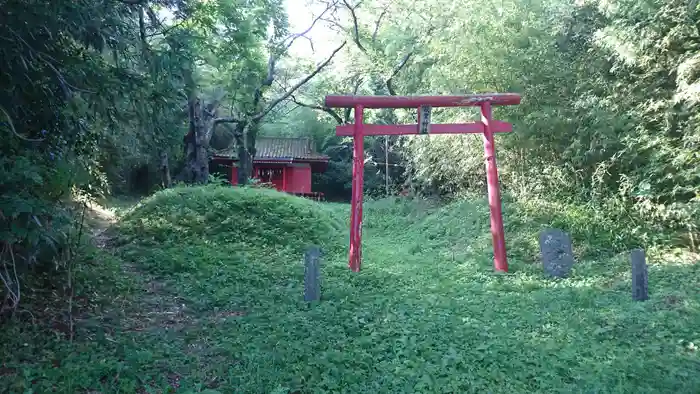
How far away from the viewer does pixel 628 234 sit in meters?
8.41

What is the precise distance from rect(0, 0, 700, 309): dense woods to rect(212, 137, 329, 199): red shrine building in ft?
12.1

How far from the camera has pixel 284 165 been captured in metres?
25.6

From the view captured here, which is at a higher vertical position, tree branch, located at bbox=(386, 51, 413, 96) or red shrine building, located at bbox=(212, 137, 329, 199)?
tree branch, located at bbox=(386, 51, 413, 96)

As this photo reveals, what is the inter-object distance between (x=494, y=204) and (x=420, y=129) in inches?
68.6

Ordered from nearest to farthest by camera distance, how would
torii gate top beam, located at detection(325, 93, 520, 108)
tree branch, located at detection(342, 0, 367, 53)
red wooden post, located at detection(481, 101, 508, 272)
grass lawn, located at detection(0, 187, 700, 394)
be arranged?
grass lawn, located at detection(0, 187, 700, 394), red wooden post, located at detection(481, 101, 508, 272), torii gate top beam, located at detection(325, 93, 520, 108), tree branch, located at detection(342, 0, 367, 53)

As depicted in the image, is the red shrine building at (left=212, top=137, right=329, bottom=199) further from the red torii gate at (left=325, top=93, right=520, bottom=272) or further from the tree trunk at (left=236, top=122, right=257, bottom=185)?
the red torii gate at (left=325, top=93, right=520, bottom=272)

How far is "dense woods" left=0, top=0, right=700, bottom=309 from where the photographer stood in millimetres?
4496

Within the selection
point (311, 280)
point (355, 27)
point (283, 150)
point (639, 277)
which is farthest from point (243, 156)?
point (639, 277)

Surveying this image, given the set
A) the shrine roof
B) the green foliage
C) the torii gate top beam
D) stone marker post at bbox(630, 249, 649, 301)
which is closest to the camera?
stone marker post at bbox(630, 249, 649, 301)

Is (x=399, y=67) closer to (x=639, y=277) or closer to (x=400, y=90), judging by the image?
(x=400, y=90)

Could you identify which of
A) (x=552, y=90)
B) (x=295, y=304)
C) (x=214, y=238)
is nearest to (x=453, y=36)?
(x=552, y=90)

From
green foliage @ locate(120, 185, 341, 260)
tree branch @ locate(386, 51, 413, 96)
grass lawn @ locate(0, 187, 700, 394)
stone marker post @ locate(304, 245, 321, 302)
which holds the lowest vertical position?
grass lawn @ locate(0, 187, 700, 394)

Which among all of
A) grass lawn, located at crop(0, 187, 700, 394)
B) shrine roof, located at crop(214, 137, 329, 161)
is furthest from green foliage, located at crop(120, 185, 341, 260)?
shrine roof, located at crop(214, 137, 329, 161)

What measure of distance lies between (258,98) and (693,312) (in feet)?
48.7
